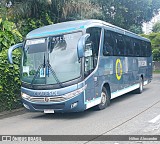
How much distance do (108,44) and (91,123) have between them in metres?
4.05

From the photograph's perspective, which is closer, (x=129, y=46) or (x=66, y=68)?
(x=66, y=68)

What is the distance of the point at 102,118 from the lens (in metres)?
9.00

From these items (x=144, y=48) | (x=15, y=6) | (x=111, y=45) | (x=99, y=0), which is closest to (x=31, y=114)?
(x=111, y=45)

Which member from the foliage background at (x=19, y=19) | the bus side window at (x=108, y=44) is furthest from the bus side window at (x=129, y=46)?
the foliage background at (x=19, y=19)

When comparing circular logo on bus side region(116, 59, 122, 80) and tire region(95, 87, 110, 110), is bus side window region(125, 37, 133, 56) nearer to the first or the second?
circular logo on bus side region(116, 59, 122, 80)

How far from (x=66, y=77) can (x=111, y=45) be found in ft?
11.4

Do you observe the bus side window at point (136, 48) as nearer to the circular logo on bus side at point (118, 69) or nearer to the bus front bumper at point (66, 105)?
the circular logo on bus side at point (118, 69)

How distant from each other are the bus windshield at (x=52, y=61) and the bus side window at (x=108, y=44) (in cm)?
200

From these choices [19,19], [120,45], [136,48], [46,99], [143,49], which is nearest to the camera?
[46,99]

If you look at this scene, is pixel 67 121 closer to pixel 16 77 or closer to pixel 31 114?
pixel 31 114

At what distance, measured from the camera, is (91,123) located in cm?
830

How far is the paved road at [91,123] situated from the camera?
7289 mm

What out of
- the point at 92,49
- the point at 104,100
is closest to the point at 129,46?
A: the point at 104,100

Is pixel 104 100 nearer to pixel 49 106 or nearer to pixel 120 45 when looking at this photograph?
pixel 49 106
